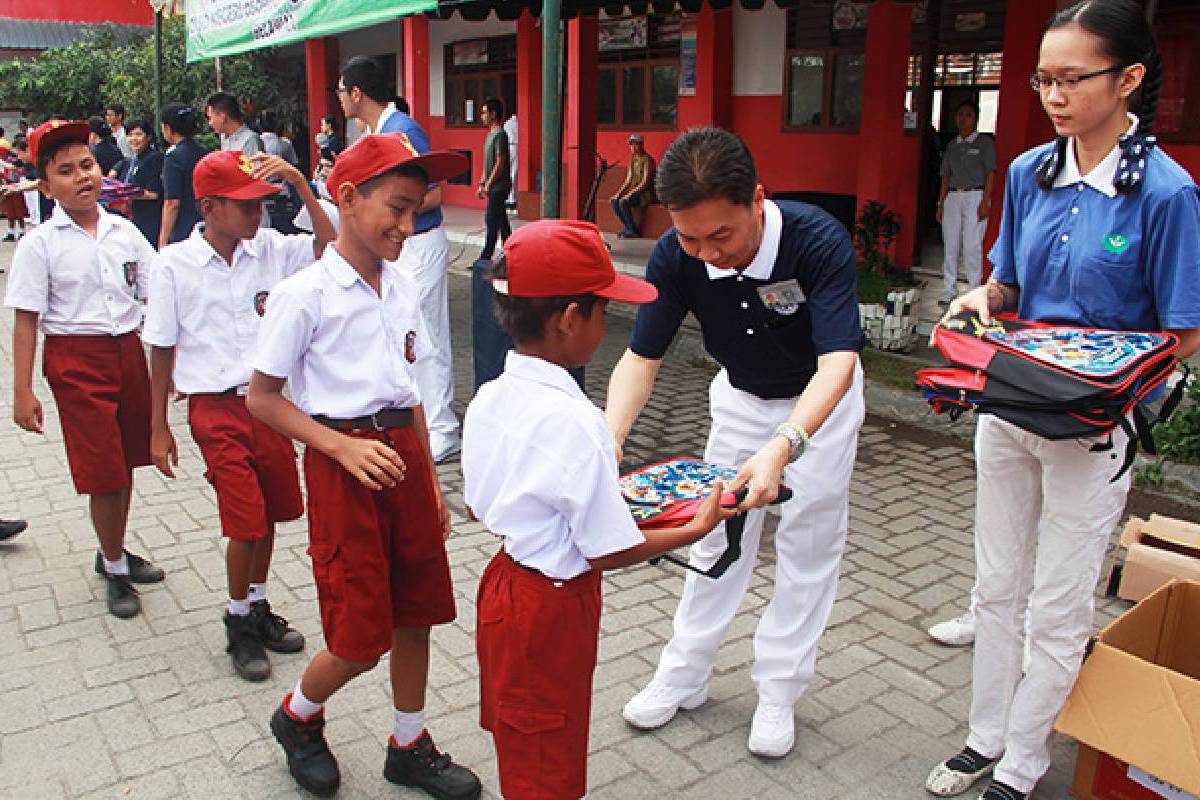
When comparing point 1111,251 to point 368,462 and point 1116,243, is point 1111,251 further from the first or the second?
point 368,462

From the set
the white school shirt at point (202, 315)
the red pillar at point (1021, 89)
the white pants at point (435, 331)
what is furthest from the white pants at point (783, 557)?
the red pillar at point (1021, 89)

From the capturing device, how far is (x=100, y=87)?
23.4 meters

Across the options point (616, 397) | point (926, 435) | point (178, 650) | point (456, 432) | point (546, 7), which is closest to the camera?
point (616, 397)

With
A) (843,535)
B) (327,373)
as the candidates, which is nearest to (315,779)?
(327,373)

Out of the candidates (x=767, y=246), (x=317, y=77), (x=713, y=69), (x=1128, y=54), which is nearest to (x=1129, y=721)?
(x=767, y=246)

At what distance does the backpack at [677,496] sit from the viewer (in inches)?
91.1

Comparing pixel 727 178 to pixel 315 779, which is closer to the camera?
pixel 727 178

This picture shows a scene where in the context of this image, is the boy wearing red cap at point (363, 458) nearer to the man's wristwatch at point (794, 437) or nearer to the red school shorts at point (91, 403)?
the man's wristwatch at point (794, 437)

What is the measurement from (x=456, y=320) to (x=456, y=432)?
434 centimetres

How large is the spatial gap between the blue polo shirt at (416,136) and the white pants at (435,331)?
0.25ft

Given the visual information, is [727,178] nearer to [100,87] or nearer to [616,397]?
[616,397]

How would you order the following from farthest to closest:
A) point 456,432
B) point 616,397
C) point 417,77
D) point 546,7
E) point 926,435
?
Answer: point 417,77, point 926,435, point 456,432, point 546,7, point 616,397

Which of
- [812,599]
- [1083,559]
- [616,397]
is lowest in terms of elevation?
[812,599]

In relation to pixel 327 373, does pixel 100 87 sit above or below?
above
